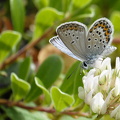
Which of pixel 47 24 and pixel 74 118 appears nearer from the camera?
pixel 74 118

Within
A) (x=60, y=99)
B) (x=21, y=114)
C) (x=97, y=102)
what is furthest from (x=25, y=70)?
(x=97, y=102)

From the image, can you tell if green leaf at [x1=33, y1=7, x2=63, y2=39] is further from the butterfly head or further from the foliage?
the butterfly head

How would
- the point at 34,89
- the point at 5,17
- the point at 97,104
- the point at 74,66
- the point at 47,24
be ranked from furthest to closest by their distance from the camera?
the point at 5,17 < the point at 47,24 < the point at 34,89 < the point at 74,66 < the point at 97,104

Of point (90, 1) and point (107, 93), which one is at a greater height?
point (90, 1)

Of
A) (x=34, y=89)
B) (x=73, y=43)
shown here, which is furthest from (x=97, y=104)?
(x=34, y=89)

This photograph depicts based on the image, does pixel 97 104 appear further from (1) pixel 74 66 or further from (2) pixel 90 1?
(2) pixel 90 1

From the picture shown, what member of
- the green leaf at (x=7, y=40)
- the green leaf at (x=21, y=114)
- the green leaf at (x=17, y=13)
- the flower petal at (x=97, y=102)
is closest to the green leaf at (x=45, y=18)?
the green leaf at (x=17, y=13)
